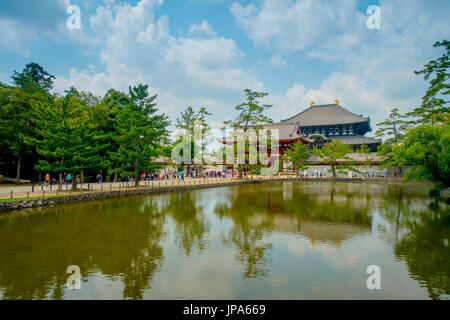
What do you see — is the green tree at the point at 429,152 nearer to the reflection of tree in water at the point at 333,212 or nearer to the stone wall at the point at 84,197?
the reflection of tree in water at the point at 333,212

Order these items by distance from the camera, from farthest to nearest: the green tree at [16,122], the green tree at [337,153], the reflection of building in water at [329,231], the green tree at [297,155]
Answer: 1. the green tree at [297,155]
2. the green tree at [337,153]
3. the green tree at [16,122]
4. the reflection of building in water at [329,231]

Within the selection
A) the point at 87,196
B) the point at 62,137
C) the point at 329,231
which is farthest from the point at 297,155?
the point at 62,137

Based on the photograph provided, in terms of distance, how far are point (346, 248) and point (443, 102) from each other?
1114 inches

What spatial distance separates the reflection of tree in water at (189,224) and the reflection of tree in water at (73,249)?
97 cm

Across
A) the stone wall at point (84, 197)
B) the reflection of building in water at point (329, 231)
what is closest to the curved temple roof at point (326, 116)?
the stone wall at point (84, 197)

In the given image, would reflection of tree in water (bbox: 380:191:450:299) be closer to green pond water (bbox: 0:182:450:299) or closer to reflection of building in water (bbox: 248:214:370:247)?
green pond water (bbox: 0:182:450:299)

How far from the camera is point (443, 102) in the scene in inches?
1141

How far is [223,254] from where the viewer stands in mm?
9688

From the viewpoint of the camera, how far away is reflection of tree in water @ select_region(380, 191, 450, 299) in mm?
7543

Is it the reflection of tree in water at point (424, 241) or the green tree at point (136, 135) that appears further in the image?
the green tree at point (136, 135)

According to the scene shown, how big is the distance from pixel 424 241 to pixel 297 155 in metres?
38.7

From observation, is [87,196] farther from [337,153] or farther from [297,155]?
[337,153]

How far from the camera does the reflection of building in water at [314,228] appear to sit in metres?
11.7

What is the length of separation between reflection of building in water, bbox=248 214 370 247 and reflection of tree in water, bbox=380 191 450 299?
1.67 m
